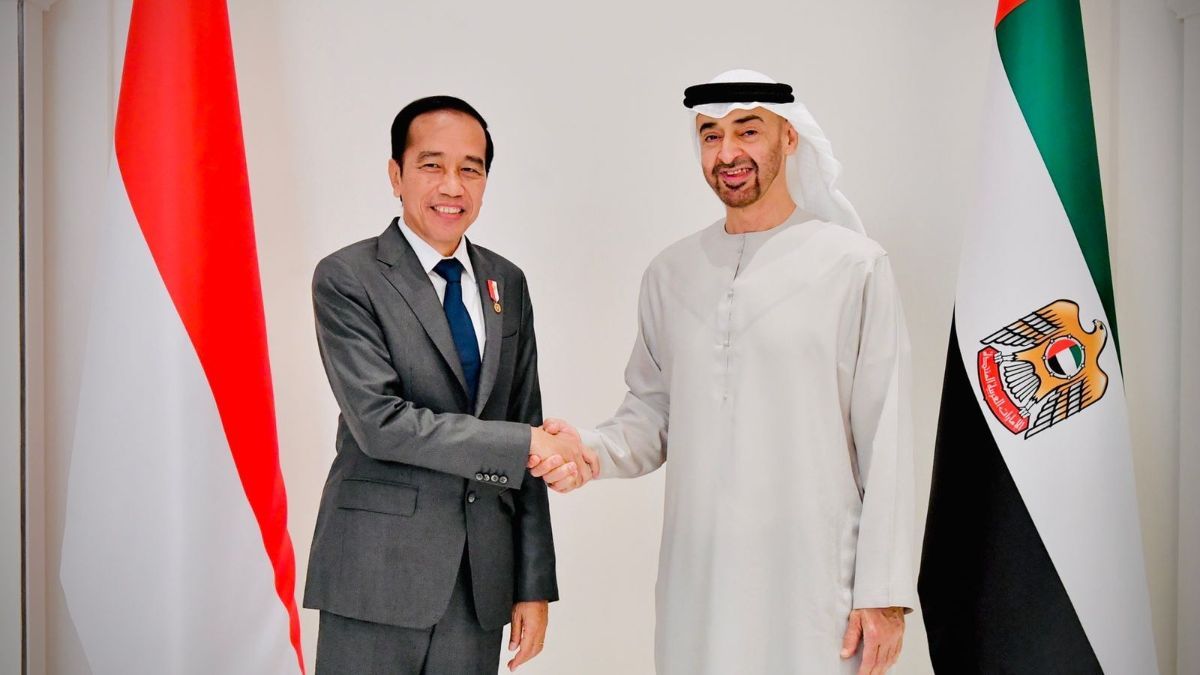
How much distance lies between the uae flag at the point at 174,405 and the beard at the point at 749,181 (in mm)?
1314

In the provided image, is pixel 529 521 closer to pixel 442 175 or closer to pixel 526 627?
pixel 526 627

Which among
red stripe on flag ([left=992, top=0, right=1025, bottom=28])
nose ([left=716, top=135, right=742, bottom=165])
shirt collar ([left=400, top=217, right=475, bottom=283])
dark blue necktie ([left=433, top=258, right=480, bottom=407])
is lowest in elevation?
dark blue necktie ([left=433, top=258, right=480, bottom=407])

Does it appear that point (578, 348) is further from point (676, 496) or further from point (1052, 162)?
point (1052, 162)

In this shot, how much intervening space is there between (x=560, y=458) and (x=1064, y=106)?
1.54 meters

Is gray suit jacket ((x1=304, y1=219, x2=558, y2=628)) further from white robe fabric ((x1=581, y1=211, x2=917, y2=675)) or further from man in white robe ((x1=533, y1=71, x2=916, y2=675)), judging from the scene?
white robe fabric ((x1=581, y1=211, x2=917, y2=675))

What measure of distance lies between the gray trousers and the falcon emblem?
1.38 metres

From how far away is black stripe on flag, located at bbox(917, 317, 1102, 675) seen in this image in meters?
2.46

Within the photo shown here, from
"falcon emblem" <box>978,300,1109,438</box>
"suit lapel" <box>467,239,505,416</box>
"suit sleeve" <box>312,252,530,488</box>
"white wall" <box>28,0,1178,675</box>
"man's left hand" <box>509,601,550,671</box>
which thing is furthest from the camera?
"white wall" <box>28,0,1178,675</box>

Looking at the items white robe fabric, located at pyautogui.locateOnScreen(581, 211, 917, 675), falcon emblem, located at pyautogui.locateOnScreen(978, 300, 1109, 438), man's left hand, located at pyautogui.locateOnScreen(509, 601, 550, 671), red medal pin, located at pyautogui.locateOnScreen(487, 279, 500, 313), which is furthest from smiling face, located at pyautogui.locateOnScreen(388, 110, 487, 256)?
falcon emblem, located at pyautogui.locateOnScreen(978, 300, 1109, 438)

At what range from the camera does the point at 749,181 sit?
2.33 m

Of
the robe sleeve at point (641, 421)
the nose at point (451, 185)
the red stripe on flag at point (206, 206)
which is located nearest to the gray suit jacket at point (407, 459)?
the nose at point (451, 185)

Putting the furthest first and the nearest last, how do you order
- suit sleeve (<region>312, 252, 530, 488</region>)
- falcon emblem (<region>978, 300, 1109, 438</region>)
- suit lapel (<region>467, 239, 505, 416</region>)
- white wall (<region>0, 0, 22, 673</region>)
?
white wall (<region>0, 0, 22, 673</region>) → falcon emblem (<region>978, 300, 1109, 438</region>) → suit lapel (<region>467, 239, 505, 416</region>) → suit sleeve (<region>312, 252, 530, 488</region>)

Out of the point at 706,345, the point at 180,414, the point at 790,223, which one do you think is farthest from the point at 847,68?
the point at 180,414

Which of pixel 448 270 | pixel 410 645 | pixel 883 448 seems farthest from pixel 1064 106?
pixel 410 645
